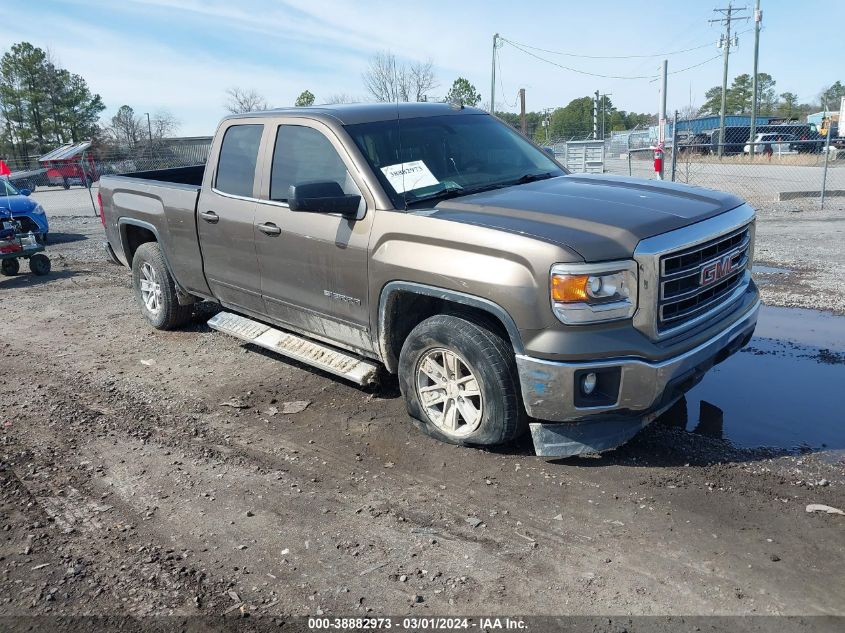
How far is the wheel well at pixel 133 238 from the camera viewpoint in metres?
7.16

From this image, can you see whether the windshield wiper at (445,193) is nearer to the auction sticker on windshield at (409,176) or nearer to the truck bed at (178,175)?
the auction sticker on windshield at (409,176)

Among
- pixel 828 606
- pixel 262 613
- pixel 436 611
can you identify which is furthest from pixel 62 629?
pixel 828 606

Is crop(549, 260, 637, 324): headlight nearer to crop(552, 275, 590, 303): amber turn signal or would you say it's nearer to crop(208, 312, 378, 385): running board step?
crop(552, 275, 590, 303): amber turn signal

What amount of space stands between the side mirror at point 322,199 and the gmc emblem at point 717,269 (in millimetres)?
2075

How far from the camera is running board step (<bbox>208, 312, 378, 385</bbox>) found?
4.80m

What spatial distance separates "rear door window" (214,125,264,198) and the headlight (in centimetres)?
280

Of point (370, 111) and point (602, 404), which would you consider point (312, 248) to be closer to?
point (370, 111)

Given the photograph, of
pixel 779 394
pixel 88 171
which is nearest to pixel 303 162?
pixel 779 394

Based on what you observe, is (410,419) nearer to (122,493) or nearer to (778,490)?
(122,493)

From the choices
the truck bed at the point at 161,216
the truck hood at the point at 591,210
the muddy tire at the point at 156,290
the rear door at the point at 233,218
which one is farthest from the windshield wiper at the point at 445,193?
the muddy tire at the point at 156,290

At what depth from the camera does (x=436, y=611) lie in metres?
2.85

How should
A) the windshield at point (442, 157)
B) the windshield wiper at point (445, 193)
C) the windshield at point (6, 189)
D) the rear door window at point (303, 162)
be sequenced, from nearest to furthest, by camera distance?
the windshield wiper at point (445, 193), the windshield at point (442, 157), the rear door window at point (303, 162), the windshield at point (6, 189)

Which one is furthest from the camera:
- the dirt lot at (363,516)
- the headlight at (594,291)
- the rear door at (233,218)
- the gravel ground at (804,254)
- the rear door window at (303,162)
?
the gravel ground at (804,254)

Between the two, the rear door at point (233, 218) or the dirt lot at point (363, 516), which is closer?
the dirt lot at point (363, 516)
